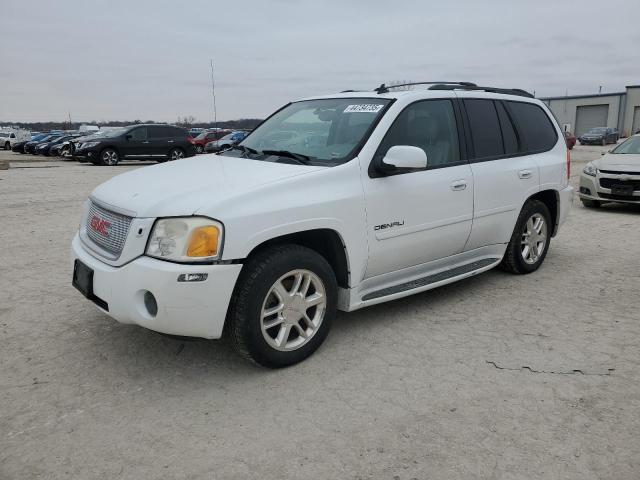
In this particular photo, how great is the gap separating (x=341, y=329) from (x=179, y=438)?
1.64m

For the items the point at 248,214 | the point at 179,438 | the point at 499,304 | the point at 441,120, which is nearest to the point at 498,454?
the point at 179,438

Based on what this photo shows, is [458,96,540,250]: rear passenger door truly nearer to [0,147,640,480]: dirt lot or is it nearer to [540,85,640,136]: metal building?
[0,147,640,480]: dirt lot

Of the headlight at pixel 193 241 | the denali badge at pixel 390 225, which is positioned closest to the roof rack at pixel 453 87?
the denali badge at pixel 390 225

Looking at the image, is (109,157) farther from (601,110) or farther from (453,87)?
(601,110)

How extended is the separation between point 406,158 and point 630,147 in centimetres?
828

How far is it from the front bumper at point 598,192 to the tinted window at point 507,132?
508 centimetres

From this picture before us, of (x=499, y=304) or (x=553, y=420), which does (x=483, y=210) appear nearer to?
(x=499, y=304)

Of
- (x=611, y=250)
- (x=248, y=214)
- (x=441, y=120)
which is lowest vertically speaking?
(x=611, y=250)

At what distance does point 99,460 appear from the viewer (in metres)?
2.53

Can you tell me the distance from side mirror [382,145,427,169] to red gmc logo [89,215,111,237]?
187cm

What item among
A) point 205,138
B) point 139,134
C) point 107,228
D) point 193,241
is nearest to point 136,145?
point 139,134

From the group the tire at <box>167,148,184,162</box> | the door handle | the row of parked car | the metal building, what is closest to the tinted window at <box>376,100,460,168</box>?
the door handle

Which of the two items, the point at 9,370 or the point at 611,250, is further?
the point at 611,250

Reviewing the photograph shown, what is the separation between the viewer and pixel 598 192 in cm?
933
